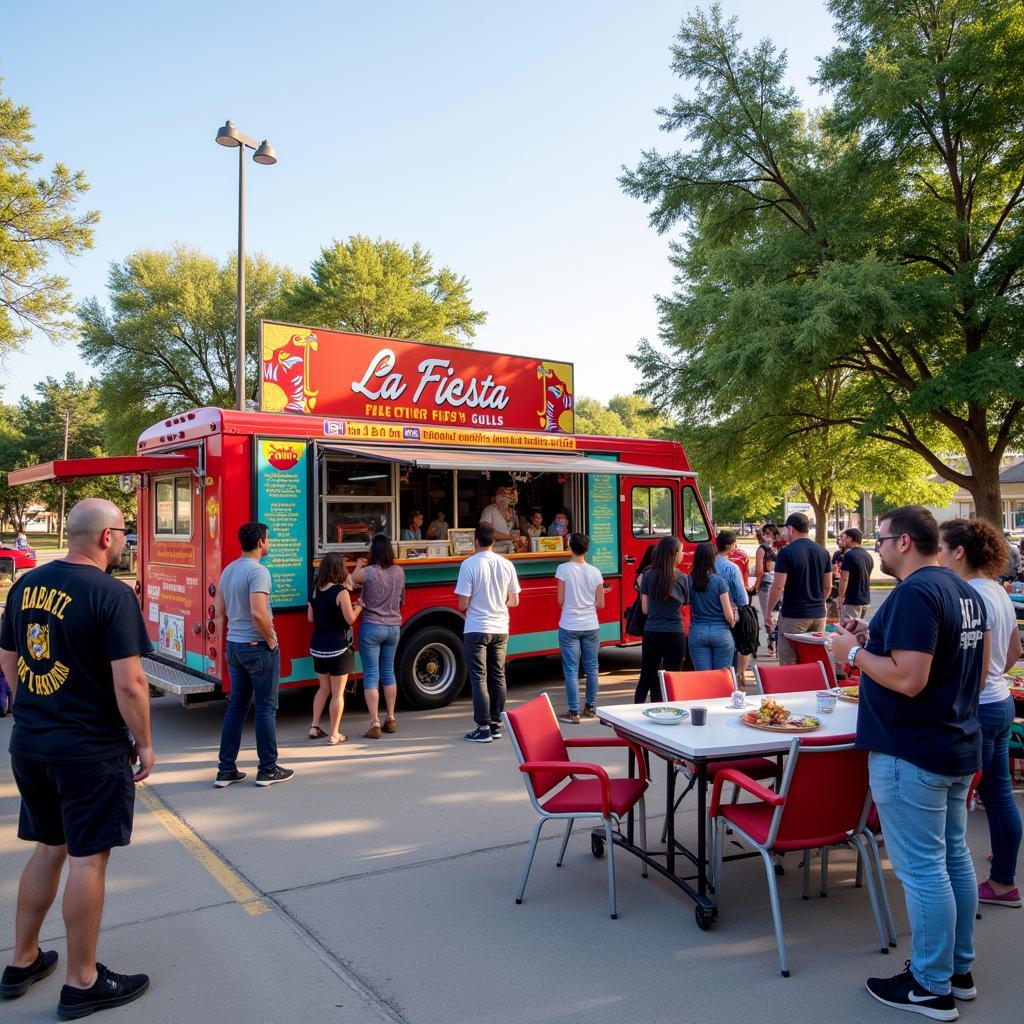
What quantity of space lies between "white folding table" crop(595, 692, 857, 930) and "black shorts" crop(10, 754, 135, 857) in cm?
238

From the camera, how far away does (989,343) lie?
15.1 metres

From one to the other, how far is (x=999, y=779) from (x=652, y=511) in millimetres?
6557

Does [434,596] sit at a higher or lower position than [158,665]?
higher

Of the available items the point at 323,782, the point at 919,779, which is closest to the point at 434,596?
the point at 323,782

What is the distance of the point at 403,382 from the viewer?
340 inches

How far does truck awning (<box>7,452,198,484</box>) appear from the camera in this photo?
21.9 ft

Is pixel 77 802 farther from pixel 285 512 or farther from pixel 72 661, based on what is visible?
pixel 285 512

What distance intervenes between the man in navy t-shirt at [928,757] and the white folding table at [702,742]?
0.68 metres

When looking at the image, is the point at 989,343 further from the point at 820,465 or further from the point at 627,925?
the point at 627,925

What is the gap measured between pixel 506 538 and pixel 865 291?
8958mm

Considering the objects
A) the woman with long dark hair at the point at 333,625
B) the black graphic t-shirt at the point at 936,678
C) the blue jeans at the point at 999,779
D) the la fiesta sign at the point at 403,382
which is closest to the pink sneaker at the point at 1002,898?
the blue jeans at the point at 999,779

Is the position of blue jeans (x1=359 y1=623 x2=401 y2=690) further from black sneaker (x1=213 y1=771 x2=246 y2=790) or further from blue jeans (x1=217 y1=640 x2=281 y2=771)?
black sneaker (x1=213 y1=771 x2=246 y2=790)

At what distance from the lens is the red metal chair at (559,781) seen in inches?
156

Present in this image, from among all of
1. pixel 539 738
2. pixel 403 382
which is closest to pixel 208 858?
pixel 539 738
